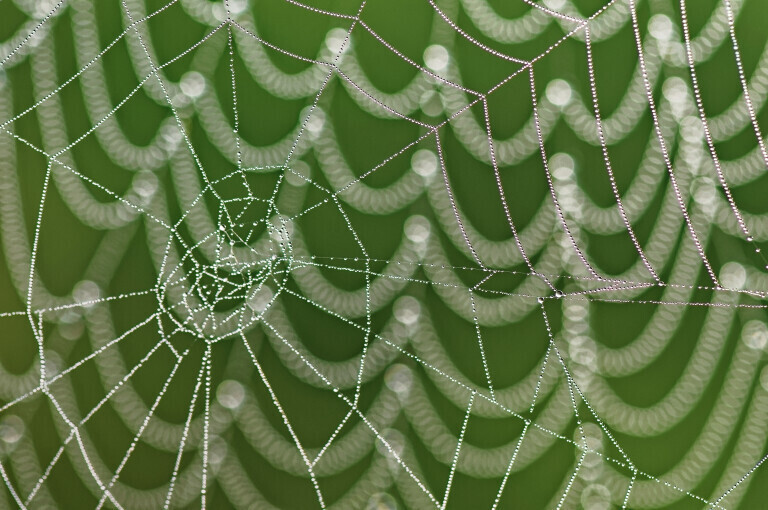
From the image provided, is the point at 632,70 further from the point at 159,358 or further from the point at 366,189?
the point at 159,358

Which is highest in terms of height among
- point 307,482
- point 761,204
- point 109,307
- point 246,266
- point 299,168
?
point 761,204

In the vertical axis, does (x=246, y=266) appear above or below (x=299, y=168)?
below

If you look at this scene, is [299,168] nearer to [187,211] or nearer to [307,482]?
[187,211]

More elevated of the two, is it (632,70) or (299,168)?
(632,70)

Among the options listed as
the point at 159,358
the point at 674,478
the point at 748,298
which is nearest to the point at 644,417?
the point at 674,478

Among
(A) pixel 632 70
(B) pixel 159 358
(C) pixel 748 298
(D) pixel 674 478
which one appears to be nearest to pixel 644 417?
(D) pixel 674 478
